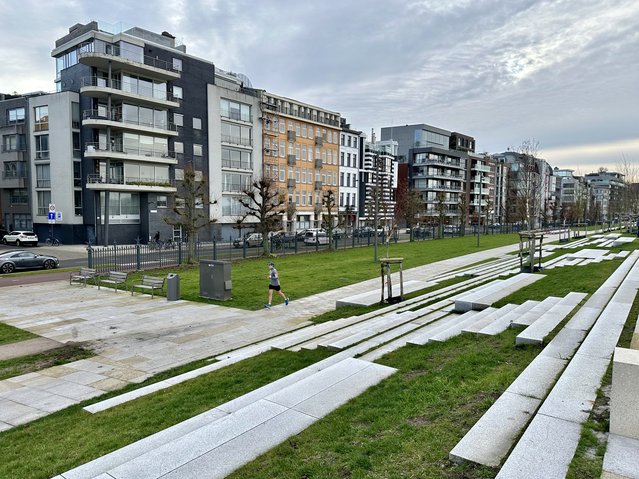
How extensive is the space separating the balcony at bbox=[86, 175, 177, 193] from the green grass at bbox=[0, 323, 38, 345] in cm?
3336

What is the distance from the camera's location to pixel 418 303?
13859 mm

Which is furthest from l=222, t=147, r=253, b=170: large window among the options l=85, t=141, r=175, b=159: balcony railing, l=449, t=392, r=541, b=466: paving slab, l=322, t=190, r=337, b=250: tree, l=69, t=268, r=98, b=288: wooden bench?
l=449, t=392, r=541, b=466: paving slab

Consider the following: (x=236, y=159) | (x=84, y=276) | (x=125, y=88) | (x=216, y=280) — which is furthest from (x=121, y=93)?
(x=216, y=280)

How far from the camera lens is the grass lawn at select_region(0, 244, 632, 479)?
4.25 metres

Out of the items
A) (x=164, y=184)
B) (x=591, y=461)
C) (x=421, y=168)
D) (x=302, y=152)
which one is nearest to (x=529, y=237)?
(x=591, y=461)

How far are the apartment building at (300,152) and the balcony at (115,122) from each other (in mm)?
17620

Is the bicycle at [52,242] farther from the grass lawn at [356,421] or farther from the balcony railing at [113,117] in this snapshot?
the grass lawn at [356,421]

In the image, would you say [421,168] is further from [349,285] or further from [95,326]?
[95,326]

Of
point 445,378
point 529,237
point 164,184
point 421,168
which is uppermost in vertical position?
point 421,168

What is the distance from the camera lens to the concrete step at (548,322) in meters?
7.50

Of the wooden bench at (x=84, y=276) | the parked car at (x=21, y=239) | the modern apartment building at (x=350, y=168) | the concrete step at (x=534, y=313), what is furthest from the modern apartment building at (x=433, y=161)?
the concrete step at (x=534, y=313)

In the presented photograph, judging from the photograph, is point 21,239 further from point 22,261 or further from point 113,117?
point 22,261

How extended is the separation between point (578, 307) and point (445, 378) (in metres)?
5.67

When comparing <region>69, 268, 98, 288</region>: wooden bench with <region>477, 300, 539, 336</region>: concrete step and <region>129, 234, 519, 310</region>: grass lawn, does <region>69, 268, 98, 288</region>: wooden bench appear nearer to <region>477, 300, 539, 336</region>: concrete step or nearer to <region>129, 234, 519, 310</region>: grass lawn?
<region>129, 234, 519, 310</region>: grass lawn
